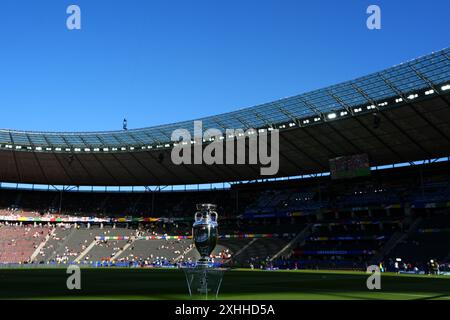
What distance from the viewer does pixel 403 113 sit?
51625 millimetres

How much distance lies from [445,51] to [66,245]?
66.3m

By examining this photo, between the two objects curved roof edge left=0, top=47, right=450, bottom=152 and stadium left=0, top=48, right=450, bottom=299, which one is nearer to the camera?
curved roof edge left=0, top=47, right=450, bottom=152

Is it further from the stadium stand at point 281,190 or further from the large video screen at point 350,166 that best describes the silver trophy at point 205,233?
the large video screen at point 350,166

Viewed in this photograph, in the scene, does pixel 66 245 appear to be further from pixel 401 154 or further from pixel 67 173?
pixel 401 154

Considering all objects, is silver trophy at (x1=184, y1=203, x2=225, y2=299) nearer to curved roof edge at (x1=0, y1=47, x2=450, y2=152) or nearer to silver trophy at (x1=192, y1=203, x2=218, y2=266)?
silver trophy at (x1=192, y1=203, x2=218, y2=266)

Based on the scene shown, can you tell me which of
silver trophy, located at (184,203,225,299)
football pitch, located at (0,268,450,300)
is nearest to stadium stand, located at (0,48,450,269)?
football pitch, located at (0,268,450,300)

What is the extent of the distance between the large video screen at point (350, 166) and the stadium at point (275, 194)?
0.17m

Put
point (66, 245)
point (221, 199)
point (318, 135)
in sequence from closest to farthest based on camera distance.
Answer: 1. point (318, 135)
2. point (66, 245)
3. point (221, 199)

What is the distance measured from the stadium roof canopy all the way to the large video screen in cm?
109

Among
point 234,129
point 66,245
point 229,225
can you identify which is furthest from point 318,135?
point 66,245

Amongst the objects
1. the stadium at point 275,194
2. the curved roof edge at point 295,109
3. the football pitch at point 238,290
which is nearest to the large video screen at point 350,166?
the stadium at point 275,194

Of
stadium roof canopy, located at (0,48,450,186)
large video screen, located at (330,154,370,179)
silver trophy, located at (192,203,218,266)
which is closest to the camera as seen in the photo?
silver trophy, located at (192,203,218,266)

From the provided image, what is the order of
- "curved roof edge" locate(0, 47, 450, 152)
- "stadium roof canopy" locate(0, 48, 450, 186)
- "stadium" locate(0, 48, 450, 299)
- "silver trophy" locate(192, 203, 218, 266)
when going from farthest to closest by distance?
"stadium" locate(0, 48, 450, 299), "stadium roof canopy" locate(0, 48, 450, 186), "curved roof edge" locate(0, 47, 450, 152), "silver trophy" locate(192, 203, 218, 266)

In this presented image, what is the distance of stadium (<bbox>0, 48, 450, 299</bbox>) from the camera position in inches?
2061
